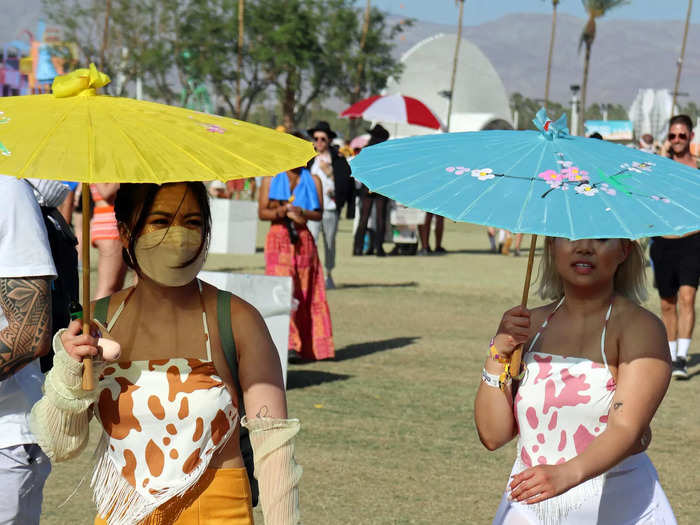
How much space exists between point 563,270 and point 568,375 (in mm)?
298

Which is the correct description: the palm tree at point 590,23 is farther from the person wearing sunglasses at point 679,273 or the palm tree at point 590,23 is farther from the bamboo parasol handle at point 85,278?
the bamboo parasol handle at point 85,278

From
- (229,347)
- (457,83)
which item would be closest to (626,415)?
(229,347)

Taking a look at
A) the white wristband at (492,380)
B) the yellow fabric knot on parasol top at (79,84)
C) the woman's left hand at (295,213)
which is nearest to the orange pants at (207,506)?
the white wristband at (492,380)

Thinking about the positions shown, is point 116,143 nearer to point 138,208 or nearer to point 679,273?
point 138,208

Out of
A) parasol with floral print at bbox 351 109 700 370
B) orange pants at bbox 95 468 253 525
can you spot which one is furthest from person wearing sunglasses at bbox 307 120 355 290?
orange pants at bbox 95 468 253 525

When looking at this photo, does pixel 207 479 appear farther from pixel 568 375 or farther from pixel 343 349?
pixel 343 349

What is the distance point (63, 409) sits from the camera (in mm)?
2750

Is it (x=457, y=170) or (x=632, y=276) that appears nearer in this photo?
(x=457, y=170)

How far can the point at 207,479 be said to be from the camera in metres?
2.86

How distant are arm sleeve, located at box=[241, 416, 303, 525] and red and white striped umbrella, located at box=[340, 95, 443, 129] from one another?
1994 cm

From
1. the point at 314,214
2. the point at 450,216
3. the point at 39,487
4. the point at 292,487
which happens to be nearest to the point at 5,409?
the point at 39,487

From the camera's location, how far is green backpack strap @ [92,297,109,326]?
2893mm

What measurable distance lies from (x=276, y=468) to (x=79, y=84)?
1.01 metres

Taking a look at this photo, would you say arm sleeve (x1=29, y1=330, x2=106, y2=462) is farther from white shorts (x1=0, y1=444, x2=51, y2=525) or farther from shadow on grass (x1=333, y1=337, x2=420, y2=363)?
shadow on grass (x1=333, y1=337, x2=420, y2=363)
